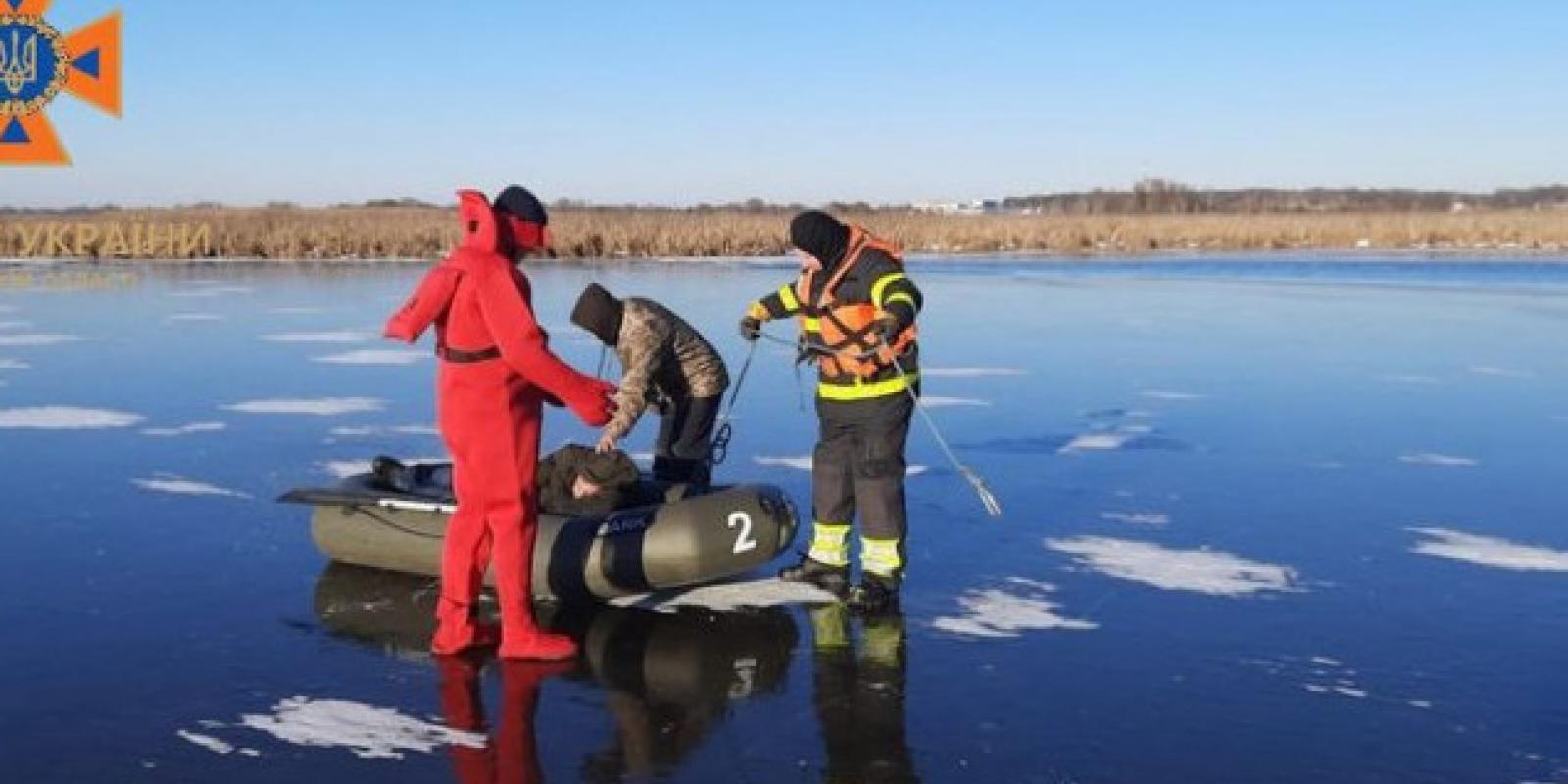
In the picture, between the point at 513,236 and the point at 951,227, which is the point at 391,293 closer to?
the point at 513,236

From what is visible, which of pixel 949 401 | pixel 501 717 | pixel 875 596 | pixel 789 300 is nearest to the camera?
pixel 501 717

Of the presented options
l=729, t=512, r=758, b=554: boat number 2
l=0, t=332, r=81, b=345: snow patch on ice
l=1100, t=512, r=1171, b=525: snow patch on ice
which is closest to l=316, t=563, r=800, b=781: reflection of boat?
l=729, t=512, r=758, b=554: boat number 2

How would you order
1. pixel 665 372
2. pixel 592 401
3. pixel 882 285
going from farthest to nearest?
pixel 665 372, pixel 882 285, pixel 592 401

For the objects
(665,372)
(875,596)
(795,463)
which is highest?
(665,372)

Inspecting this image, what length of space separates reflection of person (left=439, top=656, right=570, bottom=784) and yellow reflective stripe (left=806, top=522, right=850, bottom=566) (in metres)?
1.35

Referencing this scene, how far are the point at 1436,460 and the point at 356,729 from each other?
6.74 m

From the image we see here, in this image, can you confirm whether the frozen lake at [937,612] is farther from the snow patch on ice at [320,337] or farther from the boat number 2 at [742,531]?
the snow patch on ice at [320,337]

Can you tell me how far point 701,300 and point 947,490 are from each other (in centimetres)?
1275

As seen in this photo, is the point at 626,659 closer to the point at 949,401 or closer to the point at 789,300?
the point at 789,300

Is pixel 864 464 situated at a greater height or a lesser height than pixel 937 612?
greater

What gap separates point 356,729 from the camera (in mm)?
4309

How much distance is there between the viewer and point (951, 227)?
145 ft

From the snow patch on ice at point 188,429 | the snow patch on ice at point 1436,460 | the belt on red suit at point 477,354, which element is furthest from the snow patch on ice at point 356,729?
the snow patch on ice at point 1436,460

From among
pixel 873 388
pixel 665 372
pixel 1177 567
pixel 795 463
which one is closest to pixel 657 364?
pixel 665 372
